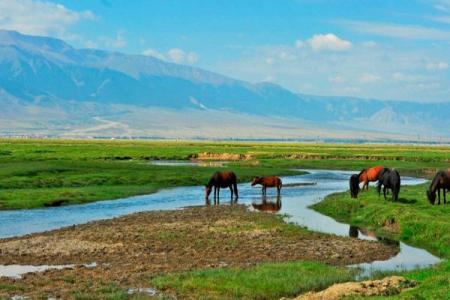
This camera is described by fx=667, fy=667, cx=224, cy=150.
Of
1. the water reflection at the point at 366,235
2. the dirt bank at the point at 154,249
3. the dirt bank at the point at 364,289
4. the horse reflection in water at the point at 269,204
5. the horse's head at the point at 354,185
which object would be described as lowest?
the water reflection at the point at 366,235

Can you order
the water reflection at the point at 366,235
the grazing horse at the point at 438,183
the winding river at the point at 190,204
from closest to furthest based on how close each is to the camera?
the winding river at the point at 190,204, the water reflection at the point at 366,235, the grazing horse at the point at 438,183

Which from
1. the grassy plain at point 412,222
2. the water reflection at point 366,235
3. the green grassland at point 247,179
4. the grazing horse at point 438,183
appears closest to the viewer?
the grassy plain at point 412,222

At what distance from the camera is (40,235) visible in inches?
1071

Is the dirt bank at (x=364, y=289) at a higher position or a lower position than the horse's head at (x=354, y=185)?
lower

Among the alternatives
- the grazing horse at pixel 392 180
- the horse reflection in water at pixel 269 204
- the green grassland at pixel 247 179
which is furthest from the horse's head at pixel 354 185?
the horse reflection in water at pixel 269 204

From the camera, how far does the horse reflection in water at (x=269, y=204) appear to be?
38125 mm

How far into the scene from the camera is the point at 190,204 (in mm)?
41000

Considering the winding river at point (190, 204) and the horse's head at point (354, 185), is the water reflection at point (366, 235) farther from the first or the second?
the horse's head at point (354, 185)

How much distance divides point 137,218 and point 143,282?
14415 mm

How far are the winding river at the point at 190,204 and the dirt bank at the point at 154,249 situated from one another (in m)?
1.26

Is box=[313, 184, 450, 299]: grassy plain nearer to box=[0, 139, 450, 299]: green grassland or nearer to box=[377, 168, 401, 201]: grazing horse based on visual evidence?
box=[0, 139, 450, 299]: green grassland

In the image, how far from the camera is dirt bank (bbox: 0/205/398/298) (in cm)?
1919

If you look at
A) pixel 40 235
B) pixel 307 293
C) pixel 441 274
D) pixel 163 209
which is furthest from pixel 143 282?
pixel 163 209

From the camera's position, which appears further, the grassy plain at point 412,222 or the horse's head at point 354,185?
the horse's head at point 354,185
